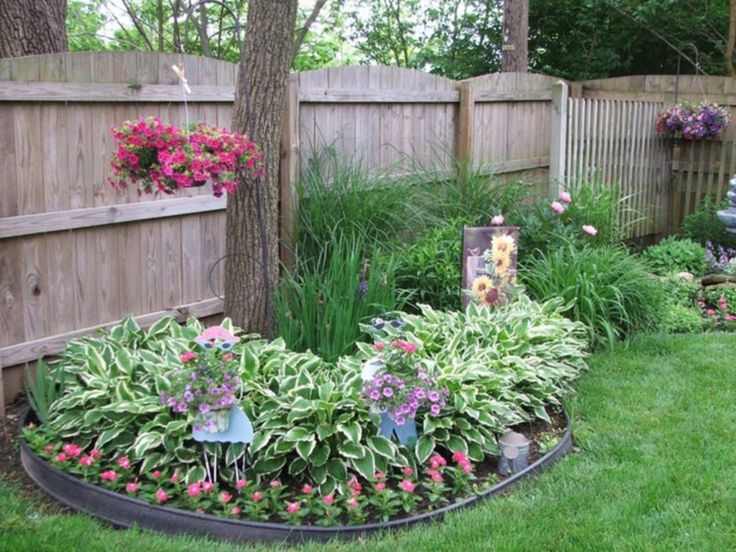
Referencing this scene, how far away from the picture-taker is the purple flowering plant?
358 centimetres

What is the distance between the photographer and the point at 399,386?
3.59 metres

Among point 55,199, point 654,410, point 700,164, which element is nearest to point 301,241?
point 55,199

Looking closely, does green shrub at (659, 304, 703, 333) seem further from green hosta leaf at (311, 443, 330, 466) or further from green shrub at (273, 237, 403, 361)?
green hosta leaf at (311, 443, 330, 466)

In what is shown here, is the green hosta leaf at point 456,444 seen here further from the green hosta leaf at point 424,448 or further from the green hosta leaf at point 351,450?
the green hosta leaf at point 351,450

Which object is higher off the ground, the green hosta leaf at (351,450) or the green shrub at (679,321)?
the green hosta leaf at (351,450)

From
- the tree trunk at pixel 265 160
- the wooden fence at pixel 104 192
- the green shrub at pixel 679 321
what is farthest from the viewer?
the green shrub at pixel 679 321

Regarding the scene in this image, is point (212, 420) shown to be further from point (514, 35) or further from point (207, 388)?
point (514, 35)

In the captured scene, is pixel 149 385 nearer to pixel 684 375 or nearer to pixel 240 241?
pixel 240 241

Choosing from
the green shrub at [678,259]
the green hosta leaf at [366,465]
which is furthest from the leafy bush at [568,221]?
the green hosta leaf at [366,465]

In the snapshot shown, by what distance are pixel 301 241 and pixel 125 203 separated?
46.2 inches

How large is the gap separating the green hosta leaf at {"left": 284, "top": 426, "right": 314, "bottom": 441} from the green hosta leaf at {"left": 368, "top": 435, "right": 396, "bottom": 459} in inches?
10.7

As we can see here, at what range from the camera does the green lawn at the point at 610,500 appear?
10.2 ft

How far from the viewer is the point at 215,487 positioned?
3.36m

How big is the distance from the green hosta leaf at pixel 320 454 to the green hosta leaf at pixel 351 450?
0.18 feet
